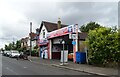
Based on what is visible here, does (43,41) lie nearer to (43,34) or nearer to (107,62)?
(43,34)

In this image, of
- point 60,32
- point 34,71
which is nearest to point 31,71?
point 34,71

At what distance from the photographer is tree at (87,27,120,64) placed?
2275 centimetres

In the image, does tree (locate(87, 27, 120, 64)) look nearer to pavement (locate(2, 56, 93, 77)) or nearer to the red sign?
pavement (locate(2, 56, 93, 77))

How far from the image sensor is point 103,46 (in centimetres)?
2344

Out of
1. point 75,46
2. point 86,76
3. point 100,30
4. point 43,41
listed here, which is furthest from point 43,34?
point 86,76

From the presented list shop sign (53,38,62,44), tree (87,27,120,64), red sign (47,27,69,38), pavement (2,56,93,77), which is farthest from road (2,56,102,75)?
shop sign (53,38,62,44)

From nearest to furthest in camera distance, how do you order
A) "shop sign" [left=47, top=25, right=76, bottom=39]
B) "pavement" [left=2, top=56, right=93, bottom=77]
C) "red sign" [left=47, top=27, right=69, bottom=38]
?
"pavement" [left=2, top=56, right=93, bottom=77] < "shop sign" [left=47, top=25, right=76, bottom=39] < "red sign" [left=47, top=27, right=69, bottom=38]

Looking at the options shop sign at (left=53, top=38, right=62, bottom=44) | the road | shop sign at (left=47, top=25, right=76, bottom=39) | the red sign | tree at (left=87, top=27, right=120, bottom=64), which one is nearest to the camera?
the road

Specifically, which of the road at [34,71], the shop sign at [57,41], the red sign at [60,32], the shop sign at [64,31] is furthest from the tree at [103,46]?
the shop sign at [57,41]

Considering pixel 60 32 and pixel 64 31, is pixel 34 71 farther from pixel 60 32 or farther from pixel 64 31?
pixel 60 32

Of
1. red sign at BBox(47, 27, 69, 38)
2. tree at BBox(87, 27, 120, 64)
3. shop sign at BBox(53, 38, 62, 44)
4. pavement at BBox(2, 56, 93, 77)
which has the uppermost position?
red sign at BBox(47, 27, 69, 38)

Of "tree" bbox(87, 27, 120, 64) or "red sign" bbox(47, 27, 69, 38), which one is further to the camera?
"red sign" bbox(47, 27, 69, 38)

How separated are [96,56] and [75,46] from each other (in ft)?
22.0

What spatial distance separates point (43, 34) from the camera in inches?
1863
